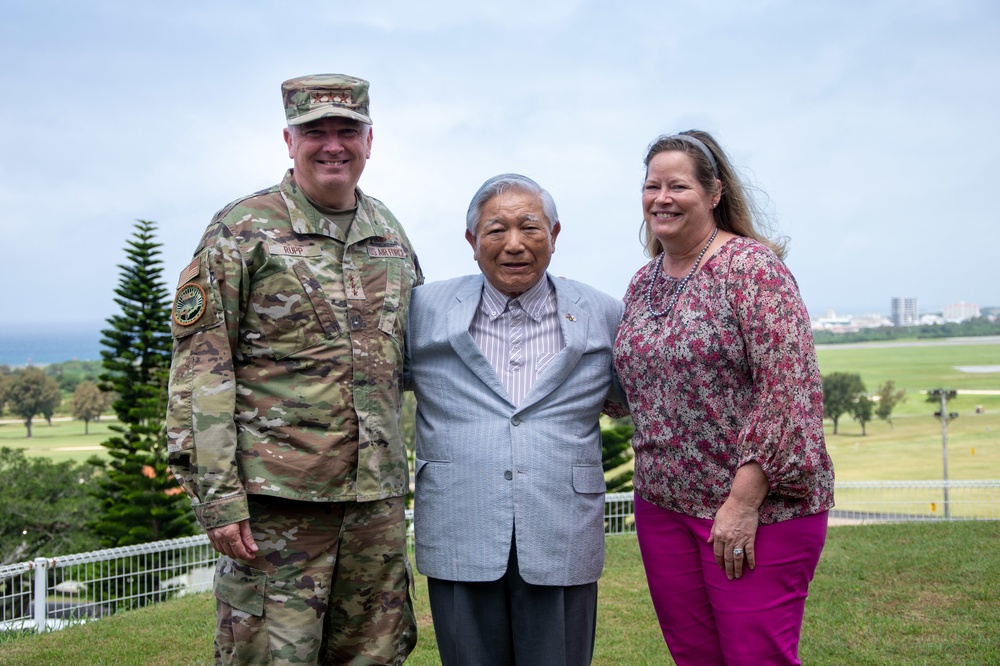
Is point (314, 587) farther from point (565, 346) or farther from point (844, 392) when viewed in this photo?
point (844, 392)

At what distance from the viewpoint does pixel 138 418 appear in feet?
79.2

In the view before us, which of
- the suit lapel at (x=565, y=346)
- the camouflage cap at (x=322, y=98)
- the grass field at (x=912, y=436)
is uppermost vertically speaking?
the camouflage cap at (x=322, y=98)

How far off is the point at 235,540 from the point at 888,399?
269 ft

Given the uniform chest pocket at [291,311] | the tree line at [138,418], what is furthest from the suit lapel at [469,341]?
the tree line at [138,418]

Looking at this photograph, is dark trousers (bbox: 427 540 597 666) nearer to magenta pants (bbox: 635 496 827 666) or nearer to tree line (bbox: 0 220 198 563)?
magenta pants (bbox: 635 496 827 666)

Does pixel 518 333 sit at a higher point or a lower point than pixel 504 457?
higher

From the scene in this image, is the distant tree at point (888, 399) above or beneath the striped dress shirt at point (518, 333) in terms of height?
beneath

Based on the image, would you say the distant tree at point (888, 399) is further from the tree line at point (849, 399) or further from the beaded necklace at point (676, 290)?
the beaded necklace at point (676, 290)

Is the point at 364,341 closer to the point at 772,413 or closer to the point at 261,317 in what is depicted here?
the point at 261,317

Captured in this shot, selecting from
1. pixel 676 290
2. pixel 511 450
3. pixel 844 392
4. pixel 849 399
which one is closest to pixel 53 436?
pixel 844 392

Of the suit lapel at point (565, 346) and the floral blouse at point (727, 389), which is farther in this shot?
the suit lapel at point (565, 346)

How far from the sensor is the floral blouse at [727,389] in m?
2.46

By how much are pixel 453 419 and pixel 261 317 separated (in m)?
0.65

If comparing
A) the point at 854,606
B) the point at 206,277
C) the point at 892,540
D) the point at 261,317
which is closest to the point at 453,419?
the point at 261,317
